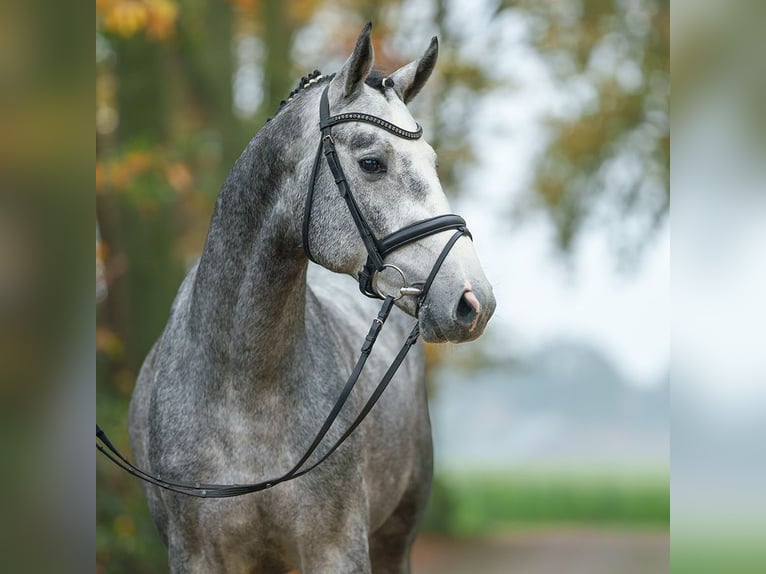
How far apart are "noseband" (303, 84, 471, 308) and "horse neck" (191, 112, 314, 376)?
12 centimetres

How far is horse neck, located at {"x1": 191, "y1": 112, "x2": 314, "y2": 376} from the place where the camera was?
10.5 ft

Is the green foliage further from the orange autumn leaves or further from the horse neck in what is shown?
the horse neck

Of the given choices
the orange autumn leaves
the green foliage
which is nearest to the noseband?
the orange autumn leaves

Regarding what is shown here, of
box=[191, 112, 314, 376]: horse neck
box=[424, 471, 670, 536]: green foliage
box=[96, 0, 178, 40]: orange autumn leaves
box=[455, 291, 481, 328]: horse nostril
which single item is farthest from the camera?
box=[424, 471, 670, 536]: green foliage

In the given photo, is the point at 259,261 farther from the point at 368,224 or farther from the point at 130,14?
the point at 130,14

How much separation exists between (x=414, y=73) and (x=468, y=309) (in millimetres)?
934

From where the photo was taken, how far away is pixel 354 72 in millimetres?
3021

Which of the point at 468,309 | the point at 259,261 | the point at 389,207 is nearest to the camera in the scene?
the point at 468,309

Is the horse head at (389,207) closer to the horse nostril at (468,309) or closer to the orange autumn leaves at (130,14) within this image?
the horse nostril at (468,309)

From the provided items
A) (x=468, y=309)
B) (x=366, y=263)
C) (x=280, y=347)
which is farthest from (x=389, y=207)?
(x=280, y=347)

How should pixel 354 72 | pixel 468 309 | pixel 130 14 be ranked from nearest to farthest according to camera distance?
1. pixel 468 309
2. pixel 354 72
3. pixel 130 14

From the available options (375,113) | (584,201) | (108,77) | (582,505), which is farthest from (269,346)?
(582,505)

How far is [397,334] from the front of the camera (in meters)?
5.04

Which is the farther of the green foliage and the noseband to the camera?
the green foliage
